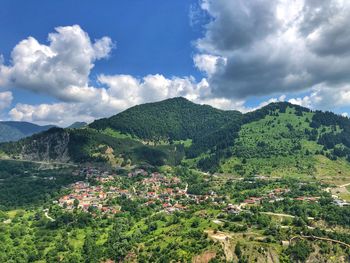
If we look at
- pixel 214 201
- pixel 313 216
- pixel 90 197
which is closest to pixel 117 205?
pixel 90 197

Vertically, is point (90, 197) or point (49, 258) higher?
point (90, 197)

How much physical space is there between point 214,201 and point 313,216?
54.1 m

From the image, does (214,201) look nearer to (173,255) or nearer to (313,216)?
(313,216)

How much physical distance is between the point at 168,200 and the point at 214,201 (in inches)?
1054

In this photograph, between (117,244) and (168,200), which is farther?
(168,200)

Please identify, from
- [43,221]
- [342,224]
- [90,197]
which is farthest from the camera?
[90,197]

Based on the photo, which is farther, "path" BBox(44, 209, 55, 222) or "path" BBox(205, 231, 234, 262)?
"path" BBox(44, 209, 55, 222)

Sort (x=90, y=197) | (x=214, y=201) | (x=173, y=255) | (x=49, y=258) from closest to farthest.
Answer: (x=173, y=255)
(x=49, y=258)
(x=214, y=201)
(x=90, y=197)

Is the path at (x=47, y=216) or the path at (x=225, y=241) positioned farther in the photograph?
the path at (x=47, y=216)

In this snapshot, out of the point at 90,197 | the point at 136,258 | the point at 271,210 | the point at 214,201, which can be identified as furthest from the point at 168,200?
the point at 136,258

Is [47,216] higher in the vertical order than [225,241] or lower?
lower

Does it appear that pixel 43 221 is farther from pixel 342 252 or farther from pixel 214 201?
pixel 342 252

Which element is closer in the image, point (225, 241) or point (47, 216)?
point (225, 241)

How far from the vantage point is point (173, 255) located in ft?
373
